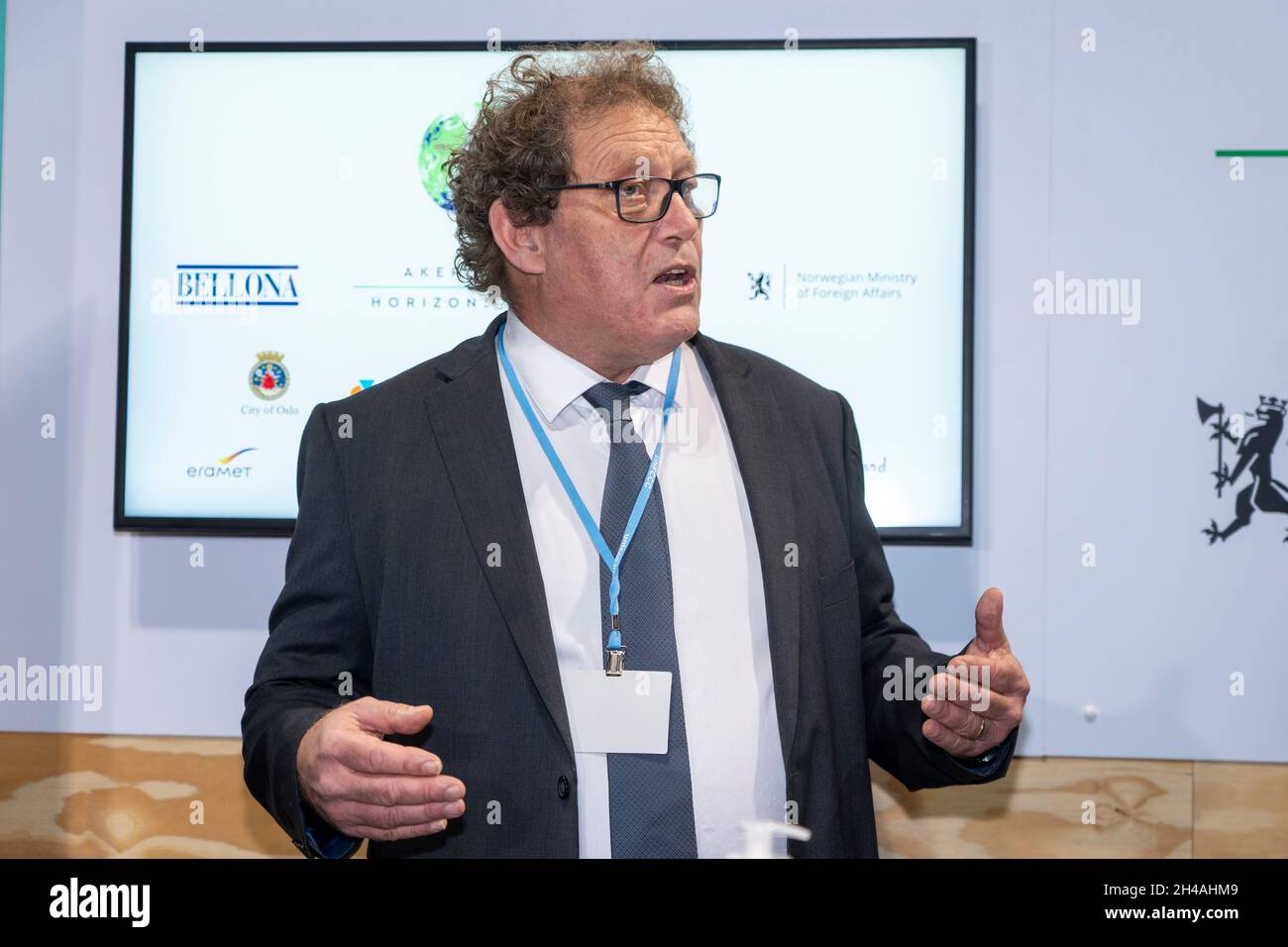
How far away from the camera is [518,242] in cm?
205

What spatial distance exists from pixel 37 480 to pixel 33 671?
460mm

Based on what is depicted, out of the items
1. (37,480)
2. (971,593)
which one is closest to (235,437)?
(37,480)

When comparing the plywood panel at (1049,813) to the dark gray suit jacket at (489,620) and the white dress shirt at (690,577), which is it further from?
the white dress shirt at (690,577)

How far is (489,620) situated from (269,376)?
1248 mm

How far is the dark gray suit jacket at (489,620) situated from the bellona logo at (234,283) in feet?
2.92

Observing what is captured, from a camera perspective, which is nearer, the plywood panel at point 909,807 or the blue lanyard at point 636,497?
the blue lanyard at point 636,497

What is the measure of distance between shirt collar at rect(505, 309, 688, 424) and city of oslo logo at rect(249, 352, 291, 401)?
89 centimetres

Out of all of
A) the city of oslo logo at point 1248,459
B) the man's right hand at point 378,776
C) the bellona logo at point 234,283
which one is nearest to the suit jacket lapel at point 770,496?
the man's right hand at point 378,776

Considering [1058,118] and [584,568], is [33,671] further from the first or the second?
[1058,118]

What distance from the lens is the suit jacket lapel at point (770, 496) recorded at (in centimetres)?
173

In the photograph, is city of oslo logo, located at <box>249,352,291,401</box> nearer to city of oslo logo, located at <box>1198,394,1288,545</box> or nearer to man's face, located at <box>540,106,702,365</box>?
man's face, located at <box>540,106,702,365</box>

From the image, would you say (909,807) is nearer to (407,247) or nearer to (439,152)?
(407,247)

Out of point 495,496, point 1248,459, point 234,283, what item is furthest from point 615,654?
point 1248,459

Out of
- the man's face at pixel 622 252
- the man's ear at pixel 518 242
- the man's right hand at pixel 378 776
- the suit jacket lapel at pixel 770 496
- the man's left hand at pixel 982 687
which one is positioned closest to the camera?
the man's right hand at pixel 378 776
